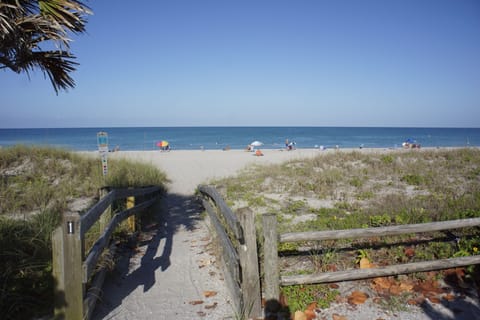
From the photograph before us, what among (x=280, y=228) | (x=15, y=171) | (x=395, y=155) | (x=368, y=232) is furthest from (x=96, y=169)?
(x=395, y=155)

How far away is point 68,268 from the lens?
3107 millimetres

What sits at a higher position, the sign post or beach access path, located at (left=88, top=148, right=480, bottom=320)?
the sign post

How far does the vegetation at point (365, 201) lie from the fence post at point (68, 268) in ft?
7.02

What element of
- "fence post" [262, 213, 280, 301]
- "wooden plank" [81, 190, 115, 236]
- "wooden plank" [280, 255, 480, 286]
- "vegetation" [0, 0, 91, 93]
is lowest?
"wooden plank" [280, 255, 480, 286]

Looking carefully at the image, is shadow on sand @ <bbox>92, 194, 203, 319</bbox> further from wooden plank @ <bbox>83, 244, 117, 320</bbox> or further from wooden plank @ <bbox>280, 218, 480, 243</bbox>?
wooden plank @ <bbox>280, 218, 480, 243</bbox>

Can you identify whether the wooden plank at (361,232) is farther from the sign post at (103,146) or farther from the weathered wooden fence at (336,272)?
the sign post at (103,146)

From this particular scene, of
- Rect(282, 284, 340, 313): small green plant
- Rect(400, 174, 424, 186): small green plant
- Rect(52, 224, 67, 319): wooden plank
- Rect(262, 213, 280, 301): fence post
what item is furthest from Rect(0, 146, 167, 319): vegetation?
Rect(400, 174, 424, 186): small green plant

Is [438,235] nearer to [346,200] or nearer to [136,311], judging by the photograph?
[346,200]

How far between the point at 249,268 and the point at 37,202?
681cm

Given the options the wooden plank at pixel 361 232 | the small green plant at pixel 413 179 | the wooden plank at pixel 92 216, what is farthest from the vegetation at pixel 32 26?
the small green plant at pixel 413 179

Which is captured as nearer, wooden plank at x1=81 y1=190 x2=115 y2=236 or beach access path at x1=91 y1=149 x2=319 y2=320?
wooden plank at x1=81 y1=190 x2=115 y2=236

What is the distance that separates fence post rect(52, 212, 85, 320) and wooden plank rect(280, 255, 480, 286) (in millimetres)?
1995

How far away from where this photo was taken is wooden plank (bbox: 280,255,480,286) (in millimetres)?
3669

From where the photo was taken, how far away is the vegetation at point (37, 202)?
373 centimetres
